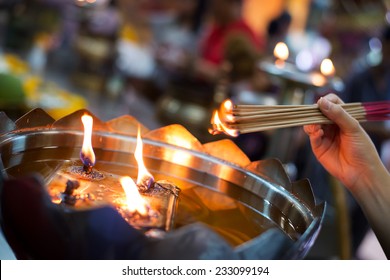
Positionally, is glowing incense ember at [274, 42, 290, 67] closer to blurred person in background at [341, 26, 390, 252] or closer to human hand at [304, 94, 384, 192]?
blurred person in background at [341, 26, 390, 252]

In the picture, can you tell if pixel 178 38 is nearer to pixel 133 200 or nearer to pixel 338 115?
pixel 338 115

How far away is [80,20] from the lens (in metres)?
6.14

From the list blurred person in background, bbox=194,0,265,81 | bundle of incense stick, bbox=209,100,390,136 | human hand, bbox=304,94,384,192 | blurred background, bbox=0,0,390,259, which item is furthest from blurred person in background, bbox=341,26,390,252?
bundle of incense stick, bbox=209,100,390,136

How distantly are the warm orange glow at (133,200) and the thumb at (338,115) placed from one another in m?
0.42

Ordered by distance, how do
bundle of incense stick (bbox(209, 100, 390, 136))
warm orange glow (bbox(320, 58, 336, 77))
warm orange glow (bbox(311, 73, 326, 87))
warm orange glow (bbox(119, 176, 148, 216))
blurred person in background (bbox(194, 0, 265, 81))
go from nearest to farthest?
warm orange glow (bbox(119, 176, 148, 216))
bundle of incense stick (bbox(209, 100, 390, 136))
warm orange glow (bbox(320, 58, 336, 77))
warm orange glow (bbox(311, 73, 326, 87))
blurred person in background (bbox(194, 0, 265, 81))

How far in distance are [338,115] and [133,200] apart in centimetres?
49

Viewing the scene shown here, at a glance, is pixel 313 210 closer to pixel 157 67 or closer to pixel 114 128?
pixel 114 128

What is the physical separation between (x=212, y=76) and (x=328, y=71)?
7.51 feet

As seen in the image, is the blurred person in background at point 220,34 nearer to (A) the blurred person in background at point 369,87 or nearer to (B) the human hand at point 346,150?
(A) the blurred person in background at point 369,87

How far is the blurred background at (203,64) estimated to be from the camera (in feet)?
9.16

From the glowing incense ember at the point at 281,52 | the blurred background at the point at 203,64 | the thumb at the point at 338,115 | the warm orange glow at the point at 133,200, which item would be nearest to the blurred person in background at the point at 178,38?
the blurred background at the point at 203,64

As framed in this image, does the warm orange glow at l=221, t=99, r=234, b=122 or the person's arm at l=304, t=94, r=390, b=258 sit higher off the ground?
the warm orange glow at l=221, t=99, r=234, b=122

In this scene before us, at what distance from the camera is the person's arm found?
1239mm

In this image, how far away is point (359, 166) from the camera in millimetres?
1286
